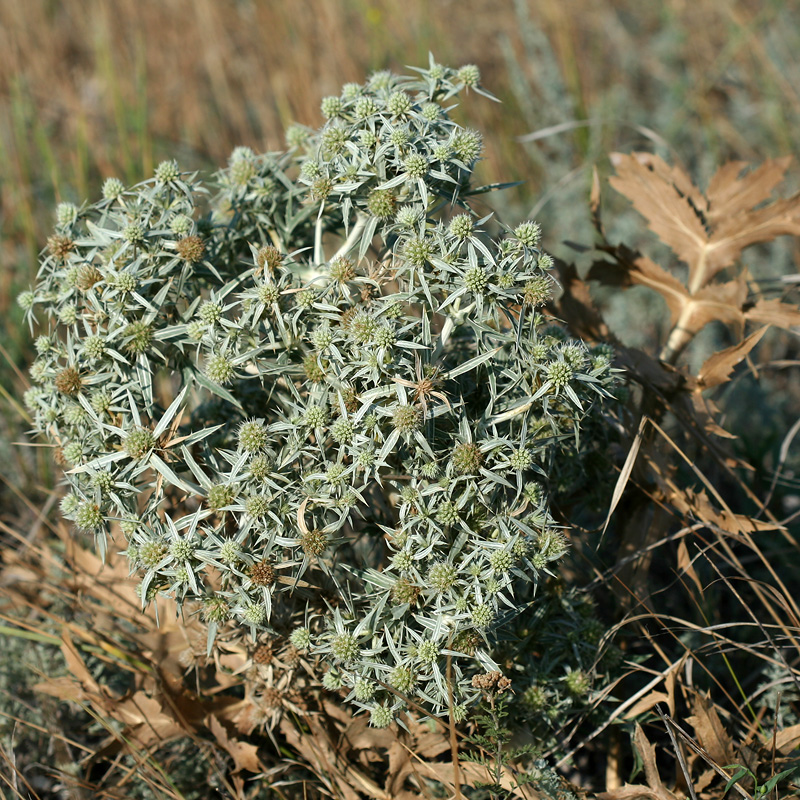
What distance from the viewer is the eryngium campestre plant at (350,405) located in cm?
143

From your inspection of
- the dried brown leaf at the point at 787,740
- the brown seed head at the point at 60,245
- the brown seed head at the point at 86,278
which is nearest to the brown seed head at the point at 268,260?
the brown seed head at the point at 86,278

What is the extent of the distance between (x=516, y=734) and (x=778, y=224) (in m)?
1.67

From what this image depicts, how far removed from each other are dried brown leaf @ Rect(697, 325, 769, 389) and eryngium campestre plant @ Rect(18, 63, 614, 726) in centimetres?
Result: 46

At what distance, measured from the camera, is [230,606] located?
1488 mm

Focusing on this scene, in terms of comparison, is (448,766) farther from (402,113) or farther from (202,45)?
(202,45)

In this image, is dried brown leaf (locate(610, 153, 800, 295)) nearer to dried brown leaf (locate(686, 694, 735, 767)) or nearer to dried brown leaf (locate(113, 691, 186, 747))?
dried brown leaf (locate(686, 694, 735, 767))

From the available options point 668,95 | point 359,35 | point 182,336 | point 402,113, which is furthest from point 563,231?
point 182,336

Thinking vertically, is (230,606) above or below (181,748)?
above

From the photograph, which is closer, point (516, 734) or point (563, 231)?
point (516, 734)

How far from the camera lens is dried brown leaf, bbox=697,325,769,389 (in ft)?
6.22

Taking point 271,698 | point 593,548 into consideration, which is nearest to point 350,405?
point 271,698

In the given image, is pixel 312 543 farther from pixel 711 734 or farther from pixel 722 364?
pixel 722 364

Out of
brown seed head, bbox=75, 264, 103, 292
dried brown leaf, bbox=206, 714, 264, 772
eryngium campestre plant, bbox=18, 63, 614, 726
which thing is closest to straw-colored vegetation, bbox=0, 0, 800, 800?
dried brown leaf, bbox=206, 714, 264, 772

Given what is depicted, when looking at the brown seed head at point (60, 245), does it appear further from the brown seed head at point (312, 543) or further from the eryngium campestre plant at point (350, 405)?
the brown seed head at point (312, 543)
